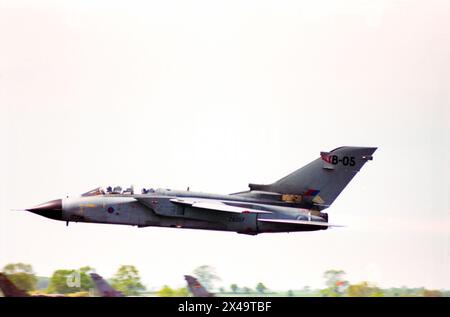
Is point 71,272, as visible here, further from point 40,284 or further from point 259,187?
point 259,187

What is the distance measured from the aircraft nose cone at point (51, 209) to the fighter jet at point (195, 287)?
6.14m

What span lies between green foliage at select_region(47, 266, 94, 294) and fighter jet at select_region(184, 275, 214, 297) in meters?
3.93

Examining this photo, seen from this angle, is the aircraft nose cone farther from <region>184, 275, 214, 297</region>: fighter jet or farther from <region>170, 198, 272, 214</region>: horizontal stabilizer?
<region>184, 275, 214, 297</region>: fighter jet

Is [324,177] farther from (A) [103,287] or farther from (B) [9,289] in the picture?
(B) [9,289]

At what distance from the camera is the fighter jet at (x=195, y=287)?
5737 cm

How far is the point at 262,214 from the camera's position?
6050cm

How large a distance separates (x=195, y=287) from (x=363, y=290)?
7.18 m

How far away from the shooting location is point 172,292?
58750mm

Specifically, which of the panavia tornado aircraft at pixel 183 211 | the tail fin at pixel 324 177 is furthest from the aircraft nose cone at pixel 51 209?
the tail fin at pixel 324 177
